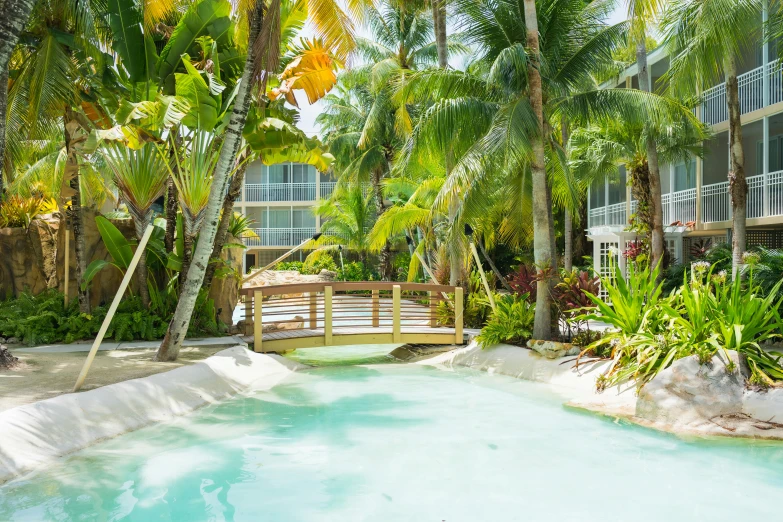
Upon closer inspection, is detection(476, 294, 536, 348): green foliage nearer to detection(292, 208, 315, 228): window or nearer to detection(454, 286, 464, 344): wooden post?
detection(454, 286, 464, 344): wooden post

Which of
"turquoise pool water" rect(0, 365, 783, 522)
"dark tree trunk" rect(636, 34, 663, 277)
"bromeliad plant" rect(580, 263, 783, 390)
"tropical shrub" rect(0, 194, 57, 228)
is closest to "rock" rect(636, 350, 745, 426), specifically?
"bromeliad plant" rect(580, 263, 783, 390)

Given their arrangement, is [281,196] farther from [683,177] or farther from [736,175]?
[736,175]

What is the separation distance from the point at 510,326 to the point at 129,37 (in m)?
8.90

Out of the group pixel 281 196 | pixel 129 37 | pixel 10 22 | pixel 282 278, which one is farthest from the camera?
pixel 281 196

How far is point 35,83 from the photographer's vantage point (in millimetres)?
11828

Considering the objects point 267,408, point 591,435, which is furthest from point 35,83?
point 591,435

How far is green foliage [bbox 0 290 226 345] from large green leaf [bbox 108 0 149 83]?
14.8 ft

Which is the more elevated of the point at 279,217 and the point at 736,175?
the point at 279,217

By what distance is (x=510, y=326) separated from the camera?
13.1m

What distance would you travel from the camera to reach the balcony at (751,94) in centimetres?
1764

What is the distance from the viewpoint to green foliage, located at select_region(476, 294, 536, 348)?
42.8ft

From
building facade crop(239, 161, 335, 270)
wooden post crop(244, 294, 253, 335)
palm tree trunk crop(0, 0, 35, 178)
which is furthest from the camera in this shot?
building facade crop(239, 161, 335, 270)

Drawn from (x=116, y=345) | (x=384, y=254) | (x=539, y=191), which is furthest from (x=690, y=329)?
(x=384, y=254)

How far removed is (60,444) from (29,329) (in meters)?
6.74
